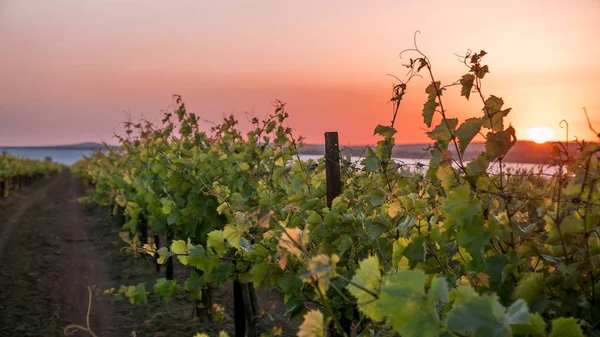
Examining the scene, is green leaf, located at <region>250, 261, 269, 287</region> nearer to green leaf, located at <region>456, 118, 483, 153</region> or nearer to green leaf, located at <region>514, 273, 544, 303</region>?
green leaf, located at <region>456, 118, 483, 153</region>

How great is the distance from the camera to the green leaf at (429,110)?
247cm

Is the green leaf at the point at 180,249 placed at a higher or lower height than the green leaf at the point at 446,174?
lower

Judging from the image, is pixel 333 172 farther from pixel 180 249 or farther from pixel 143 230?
pixel 143 230

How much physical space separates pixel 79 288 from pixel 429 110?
9.26m

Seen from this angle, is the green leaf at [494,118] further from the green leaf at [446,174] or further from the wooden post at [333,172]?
the wooden post at [333,172]

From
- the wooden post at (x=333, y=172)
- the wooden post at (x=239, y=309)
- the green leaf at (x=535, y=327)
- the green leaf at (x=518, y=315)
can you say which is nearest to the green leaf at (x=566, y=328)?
the green leaf at (x=535, y=327)

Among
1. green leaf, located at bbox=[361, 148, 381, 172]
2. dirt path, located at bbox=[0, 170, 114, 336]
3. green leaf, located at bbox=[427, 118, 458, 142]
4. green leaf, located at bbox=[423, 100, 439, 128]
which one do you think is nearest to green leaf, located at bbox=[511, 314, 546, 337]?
green leaf, located at bbox=[427, 118, 458, 142]

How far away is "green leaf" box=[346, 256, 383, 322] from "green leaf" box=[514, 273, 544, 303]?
526mm

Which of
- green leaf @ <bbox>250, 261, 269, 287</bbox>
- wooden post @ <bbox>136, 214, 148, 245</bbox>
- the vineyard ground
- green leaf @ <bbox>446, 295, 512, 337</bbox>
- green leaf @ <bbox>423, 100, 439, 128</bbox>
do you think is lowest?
the vineyard ground

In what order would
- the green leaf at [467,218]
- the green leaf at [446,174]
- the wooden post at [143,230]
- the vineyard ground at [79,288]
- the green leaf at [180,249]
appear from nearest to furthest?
the green leaf at [467,218], the green leaf at [446,174], the green leaf at [180,249], the vineyard ground at [79,288], the wooden post at [143,230]

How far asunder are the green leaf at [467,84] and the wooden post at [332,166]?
1905 millimetres

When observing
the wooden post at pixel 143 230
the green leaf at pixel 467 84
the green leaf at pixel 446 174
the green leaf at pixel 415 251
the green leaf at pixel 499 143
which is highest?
the green leaf at pixel 467 84

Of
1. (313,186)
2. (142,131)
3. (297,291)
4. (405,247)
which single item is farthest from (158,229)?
(405,247)

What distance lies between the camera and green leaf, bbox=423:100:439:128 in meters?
2.47
